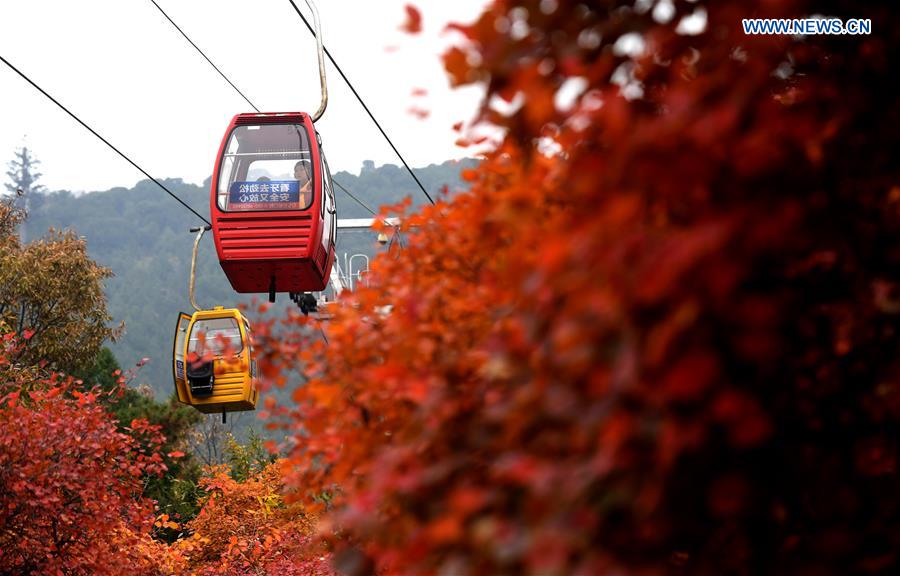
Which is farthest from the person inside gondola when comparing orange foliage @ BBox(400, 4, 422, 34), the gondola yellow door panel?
orange foliage @ BBox(400, 4, 422, 34)

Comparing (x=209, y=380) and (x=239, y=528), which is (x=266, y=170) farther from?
(x=239, y=528)

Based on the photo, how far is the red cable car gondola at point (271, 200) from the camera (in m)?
12.8

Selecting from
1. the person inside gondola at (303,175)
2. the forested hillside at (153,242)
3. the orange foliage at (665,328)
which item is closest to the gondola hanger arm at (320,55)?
the person inside gondola at (303,175)

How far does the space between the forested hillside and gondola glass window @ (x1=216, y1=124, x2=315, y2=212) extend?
104m

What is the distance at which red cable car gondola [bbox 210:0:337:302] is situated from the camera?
42.1ft

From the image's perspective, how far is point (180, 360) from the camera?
20781mm

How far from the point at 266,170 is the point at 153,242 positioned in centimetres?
13571

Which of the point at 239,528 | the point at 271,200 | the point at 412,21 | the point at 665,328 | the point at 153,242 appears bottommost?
the point at 239,528

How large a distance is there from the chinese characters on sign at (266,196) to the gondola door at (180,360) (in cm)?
718

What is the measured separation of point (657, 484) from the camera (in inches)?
69.2

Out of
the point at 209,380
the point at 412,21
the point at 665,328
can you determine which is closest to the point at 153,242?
the point at 209,380

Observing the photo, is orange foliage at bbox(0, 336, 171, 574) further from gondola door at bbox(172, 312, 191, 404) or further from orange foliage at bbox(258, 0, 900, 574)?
gondola door at bbox(172, 312, 191, 404)

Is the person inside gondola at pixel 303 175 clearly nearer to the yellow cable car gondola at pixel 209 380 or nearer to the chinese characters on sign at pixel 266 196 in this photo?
the chinese characters on sign at pixel 266 196

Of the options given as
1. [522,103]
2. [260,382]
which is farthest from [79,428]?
[522,103]
